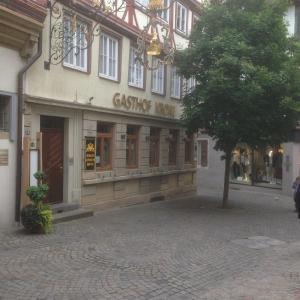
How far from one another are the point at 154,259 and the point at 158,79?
416 inches

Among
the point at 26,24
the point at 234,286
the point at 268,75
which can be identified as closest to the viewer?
the point at 234,286

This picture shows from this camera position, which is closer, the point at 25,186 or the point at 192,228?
the point at 25,186

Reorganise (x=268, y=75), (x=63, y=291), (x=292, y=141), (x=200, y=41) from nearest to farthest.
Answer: (x=63, y=291), (x=268, y=75), (x=200, y=41), (x=292, y=141)

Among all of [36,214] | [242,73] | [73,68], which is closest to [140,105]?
[242,73]

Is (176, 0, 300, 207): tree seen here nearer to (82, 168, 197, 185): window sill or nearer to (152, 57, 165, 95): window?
(152, 57, 165, 95): window

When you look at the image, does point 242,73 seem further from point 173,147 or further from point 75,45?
point 173,147

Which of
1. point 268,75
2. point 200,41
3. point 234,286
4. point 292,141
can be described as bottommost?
point 234,286

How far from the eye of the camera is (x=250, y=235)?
1190 cm

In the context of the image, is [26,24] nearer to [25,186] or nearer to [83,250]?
[25,186]

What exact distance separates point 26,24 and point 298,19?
59.6 feet

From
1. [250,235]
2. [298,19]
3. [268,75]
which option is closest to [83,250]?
[250,235]

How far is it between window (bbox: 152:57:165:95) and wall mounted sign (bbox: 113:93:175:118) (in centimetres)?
52

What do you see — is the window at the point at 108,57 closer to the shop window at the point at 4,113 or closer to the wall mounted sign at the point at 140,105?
the wall mounted sign at the point at 140,105

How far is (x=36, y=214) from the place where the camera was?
413 inches
